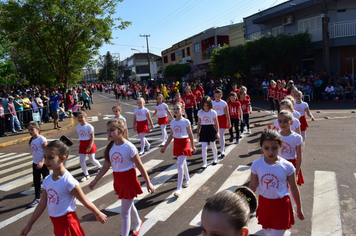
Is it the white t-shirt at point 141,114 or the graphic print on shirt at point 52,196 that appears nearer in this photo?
the graphic print on shirt at point 52,196

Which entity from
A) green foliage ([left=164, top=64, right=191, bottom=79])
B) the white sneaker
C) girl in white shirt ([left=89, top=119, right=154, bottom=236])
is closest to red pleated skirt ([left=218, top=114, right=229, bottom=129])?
the white sneaker

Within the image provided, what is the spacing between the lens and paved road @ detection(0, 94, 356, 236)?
4883mm

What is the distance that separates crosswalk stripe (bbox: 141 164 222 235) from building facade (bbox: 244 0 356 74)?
787 inches

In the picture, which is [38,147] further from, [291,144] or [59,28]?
[59,28]

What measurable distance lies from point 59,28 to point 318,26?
21907 millimetres

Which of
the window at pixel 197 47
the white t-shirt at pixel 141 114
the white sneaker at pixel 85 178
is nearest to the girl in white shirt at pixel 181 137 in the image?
the white sneaker at pixel 85 178

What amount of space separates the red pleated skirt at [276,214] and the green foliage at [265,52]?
2412 centimetres

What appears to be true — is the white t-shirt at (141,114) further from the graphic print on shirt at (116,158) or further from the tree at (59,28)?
the tree at (59,28)

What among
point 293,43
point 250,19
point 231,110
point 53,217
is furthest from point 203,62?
point 53,217

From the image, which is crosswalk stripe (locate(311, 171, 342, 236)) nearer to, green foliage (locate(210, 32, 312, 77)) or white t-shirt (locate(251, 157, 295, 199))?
white t-shirt (locate(251, 157, 295, 199))

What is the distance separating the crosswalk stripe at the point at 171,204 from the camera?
5.16 metres

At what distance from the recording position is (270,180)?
3.54 m

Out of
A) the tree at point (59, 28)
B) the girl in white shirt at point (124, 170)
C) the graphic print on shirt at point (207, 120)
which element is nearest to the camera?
the girl in white shirt at point (124, 170)

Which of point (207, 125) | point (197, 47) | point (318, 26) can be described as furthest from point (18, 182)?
point (197, 47)
